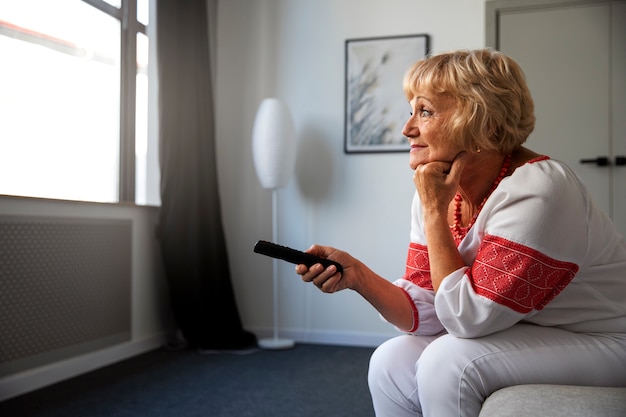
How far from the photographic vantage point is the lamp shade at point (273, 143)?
3.61 meters

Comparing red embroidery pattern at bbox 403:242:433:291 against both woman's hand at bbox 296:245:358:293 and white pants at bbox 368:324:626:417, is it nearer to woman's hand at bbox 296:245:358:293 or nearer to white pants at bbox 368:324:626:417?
woman's hand at bbox 296:245:358:293

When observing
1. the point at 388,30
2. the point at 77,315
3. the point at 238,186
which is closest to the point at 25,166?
the point at 77,315

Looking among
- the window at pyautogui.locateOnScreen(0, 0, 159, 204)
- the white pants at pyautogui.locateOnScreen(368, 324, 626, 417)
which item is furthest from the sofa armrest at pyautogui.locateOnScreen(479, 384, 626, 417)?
the window at pyautogui.locateOnScreen(0, 0, 159, 204)

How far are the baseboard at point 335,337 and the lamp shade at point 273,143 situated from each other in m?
0.89

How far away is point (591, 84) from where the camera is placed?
3479 mm

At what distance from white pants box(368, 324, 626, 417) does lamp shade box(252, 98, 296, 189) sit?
2.55 m

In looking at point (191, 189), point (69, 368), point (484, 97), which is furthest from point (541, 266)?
point (191, 189)

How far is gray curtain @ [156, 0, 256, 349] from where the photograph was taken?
346cm

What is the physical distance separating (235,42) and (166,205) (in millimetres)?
1209

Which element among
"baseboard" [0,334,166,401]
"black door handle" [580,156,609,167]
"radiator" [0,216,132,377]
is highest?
"black door handle" [580,156,609,167]

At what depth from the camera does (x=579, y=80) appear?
3494mm

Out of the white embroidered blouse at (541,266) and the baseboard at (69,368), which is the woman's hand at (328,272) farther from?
the baseboard at (69,368)

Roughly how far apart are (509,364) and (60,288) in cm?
219

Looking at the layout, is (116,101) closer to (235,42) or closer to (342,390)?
(235,42)
